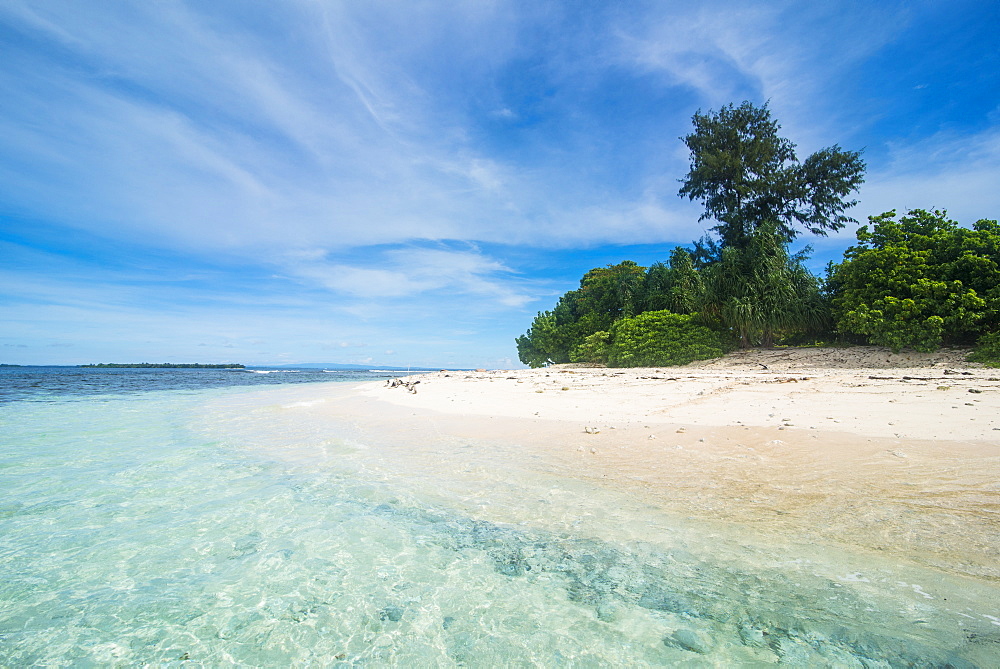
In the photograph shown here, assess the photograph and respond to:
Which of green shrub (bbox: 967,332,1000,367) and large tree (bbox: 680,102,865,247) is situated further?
large tree (bbox: 680,102,865,247)

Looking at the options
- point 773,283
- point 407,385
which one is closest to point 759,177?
point 773,283

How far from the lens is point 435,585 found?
2.81 metres

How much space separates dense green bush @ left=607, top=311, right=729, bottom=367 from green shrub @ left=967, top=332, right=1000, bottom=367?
875cm

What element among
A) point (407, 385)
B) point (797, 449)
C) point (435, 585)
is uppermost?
point (407, 385)

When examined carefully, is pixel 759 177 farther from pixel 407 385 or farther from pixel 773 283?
pixel 407 385

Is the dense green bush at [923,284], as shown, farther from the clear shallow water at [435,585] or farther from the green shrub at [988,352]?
the clear shallow water at [435,585]

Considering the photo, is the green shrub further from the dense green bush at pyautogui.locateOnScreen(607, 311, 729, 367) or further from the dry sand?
the dense green bush at pyautogui.locateOnScreen(607, 311, 729, 367)

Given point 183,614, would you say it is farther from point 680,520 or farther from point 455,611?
point 680,520

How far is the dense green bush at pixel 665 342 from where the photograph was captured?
2184 cm

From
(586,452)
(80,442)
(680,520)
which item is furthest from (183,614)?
(80,442)

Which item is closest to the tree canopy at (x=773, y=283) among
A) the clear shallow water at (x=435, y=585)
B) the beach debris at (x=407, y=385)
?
the beach debris at (x=407, y=385)

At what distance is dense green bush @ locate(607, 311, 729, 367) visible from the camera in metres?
21.8

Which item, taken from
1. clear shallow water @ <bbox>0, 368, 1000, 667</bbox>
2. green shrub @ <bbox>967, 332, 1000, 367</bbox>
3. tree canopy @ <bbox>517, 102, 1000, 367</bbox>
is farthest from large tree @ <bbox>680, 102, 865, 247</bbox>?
clear shallow water @ <bbox>0, 368, 1000, 667</bbox>

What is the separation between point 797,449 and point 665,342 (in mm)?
17497
